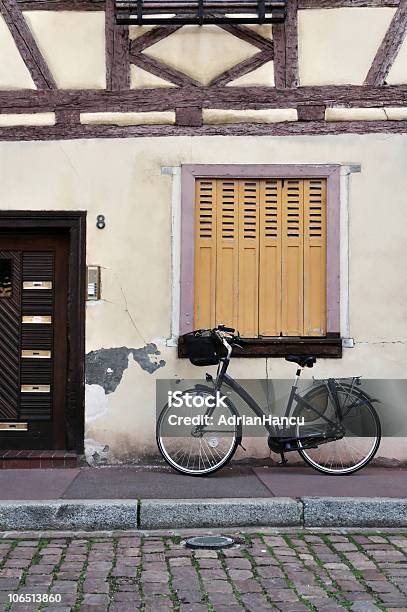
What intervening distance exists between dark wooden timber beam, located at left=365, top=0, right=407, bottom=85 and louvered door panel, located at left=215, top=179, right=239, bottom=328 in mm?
1703

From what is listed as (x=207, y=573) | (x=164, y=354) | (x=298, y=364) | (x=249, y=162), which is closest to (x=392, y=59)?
(x=249, y=162)

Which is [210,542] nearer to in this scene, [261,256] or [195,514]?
[195,514]

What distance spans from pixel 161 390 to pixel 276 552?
264 centimetres

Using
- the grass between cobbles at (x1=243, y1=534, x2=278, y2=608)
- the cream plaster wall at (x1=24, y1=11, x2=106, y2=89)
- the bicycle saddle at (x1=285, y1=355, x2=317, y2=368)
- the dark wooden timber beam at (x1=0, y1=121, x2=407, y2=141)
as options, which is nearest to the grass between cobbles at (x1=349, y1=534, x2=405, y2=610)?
the grass between cobbles at (x1=243, y1=534, x2=278, y2=608)

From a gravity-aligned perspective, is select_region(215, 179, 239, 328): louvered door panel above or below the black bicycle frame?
above

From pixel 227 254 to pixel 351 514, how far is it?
2.82 metres

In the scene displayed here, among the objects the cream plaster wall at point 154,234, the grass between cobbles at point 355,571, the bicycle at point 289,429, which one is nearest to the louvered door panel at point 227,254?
the cream plaster wall at point 154,234

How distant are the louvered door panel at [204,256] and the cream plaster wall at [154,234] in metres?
0.27

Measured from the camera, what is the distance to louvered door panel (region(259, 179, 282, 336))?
7336mm

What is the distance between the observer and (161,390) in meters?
7.21

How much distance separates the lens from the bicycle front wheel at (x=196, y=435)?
21.9 ft

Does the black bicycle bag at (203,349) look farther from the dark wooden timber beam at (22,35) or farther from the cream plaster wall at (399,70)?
the cream plaster wall at (399,70)

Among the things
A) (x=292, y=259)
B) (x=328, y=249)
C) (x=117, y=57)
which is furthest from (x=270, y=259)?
(x=117, y=57)

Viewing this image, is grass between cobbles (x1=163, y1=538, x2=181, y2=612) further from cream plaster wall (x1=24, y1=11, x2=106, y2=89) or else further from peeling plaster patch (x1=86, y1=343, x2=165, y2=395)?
cream plaster wall (x1=24, y1=11, x2=106, y2=89)
